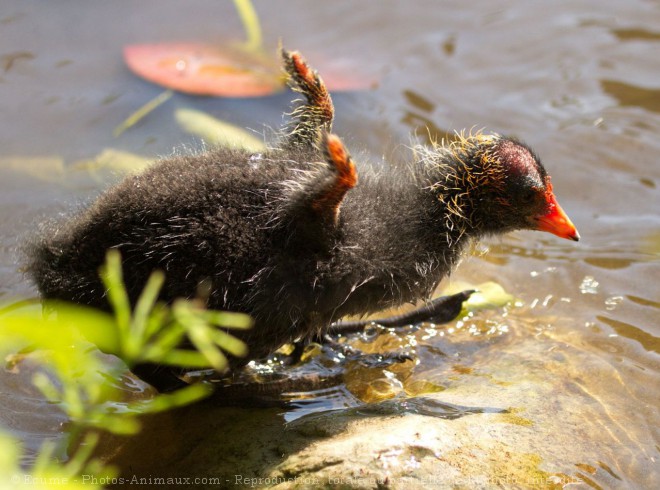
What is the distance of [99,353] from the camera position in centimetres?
389

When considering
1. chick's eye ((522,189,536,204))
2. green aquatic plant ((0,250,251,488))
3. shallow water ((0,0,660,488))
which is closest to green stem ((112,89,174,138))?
shallow water ((0,0,660,488))

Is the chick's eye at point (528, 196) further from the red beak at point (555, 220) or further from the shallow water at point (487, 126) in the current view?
the shallow water at point (487, 126)

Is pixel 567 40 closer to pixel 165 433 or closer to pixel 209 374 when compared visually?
pixel 209 374

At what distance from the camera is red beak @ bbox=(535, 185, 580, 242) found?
3.60 meters

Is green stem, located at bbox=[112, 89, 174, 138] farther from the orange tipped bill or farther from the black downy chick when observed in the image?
the orange tipped bill

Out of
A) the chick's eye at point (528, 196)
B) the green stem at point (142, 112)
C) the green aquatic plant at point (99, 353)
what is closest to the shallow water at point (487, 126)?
the green stem at point (142, 112)

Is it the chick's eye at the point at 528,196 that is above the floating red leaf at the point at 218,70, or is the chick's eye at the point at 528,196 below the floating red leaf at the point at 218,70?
below

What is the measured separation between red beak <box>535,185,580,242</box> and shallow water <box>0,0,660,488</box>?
56cm

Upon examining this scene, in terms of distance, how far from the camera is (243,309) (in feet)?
10.3

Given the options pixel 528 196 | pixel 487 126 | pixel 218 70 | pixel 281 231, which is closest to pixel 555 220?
pixel 528 196

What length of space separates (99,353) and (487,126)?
318 cm

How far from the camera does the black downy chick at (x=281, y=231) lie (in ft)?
10.0

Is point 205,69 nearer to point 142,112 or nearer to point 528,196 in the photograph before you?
point 142,112

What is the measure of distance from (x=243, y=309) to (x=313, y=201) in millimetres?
517
